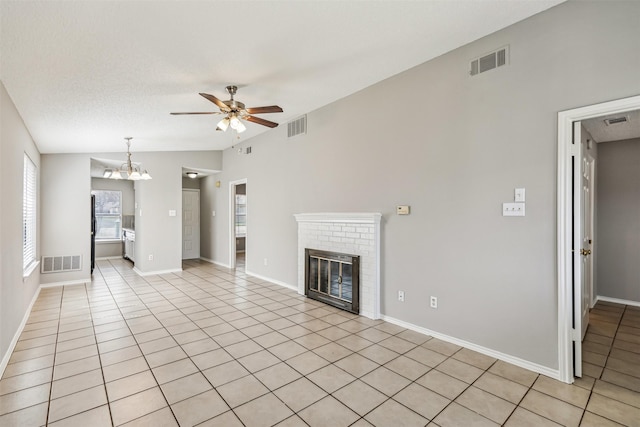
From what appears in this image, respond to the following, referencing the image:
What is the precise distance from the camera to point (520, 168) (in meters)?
2.66

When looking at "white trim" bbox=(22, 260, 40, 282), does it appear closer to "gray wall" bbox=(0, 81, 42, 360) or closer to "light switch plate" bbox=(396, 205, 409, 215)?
"gray wall" bbox=(0, 81, 42, 360)

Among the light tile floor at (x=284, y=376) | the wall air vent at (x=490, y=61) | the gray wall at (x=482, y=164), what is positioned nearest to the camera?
the light tile floor at (x=284, y=376)

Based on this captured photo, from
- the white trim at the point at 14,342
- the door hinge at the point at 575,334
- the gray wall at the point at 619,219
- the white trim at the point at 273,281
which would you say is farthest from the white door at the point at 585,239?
the white trim at the point at 14,342

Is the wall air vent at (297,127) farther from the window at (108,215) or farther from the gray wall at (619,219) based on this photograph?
the window at (108,215)

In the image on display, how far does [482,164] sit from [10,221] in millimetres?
4731

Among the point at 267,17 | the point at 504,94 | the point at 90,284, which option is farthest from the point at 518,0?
the point at 90,284

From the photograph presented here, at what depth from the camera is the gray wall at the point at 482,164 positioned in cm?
239

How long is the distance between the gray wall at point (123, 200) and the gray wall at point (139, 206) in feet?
8.30

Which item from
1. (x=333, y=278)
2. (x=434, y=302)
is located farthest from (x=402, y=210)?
(x=333, y=278)

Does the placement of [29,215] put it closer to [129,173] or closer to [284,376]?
[129,173]

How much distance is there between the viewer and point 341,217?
419cm

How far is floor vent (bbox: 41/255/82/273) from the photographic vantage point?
564cm

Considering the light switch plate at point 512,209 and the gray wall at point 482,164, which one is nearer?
the gray wall at point 482,164

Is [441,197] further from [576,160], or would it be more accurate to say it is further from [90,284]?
[90,284]
